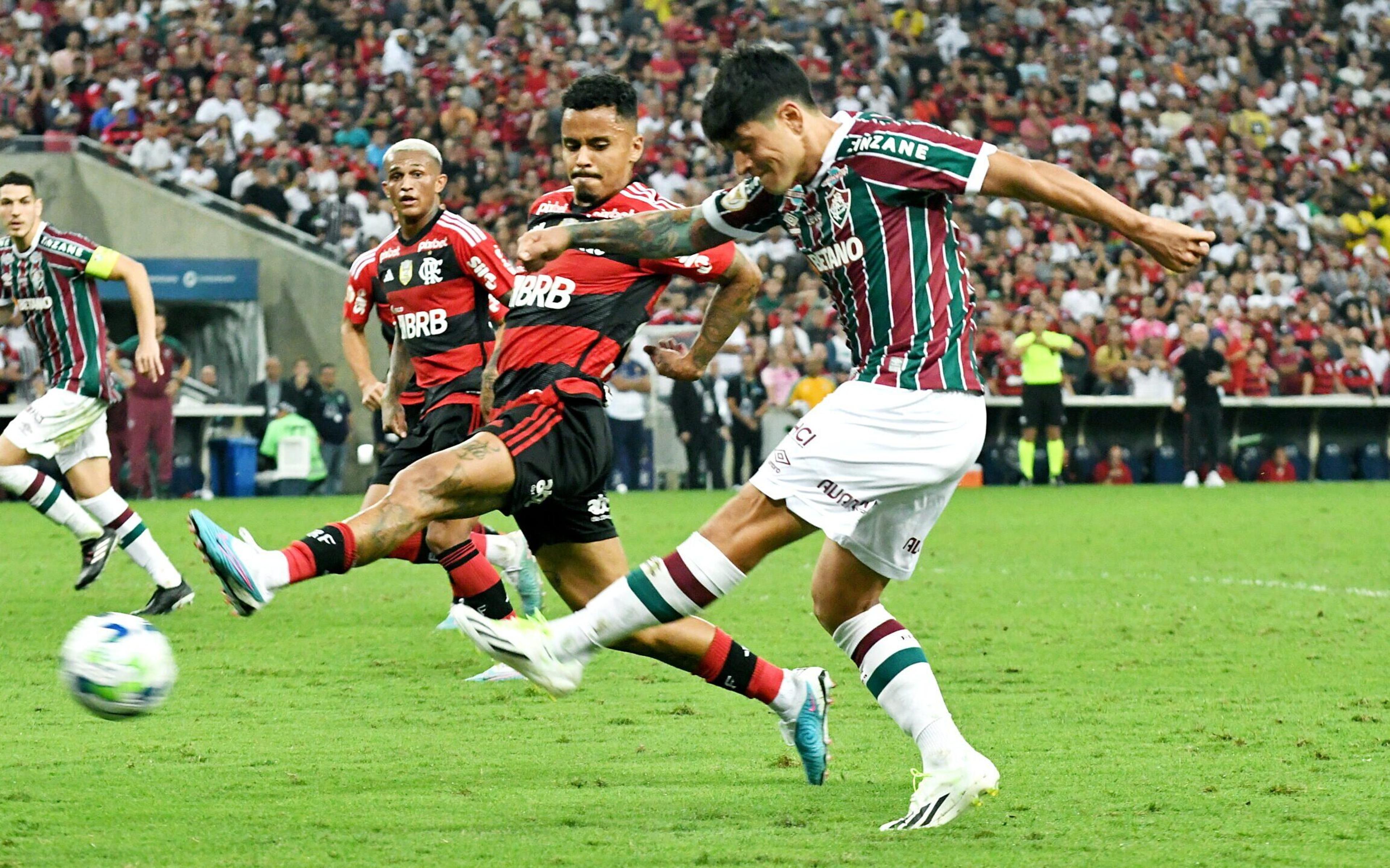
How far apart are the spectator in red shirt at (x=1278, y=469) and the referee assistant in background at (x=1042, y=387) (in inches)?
172

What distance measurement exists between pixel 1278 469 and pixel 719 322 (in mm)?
21514

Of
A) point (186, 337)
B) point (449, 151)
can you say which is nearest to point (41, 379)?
point (186, 337)

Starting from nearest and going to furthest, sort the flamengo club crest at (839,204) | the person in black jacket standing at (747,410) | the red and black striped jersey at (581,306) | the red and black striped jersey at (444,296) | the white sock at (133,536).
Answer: the flamengo club crest at (839,204)
the red and black striped jersey at (581,306)
the red and black striped jersey at (444,296)
the white sock at (133,536)
the person in black jacket standing at (747,410)

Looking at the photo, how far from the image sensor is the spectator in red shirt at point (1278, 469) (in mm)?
25812

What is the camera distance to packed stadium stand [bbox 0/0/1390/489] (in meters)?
25.2

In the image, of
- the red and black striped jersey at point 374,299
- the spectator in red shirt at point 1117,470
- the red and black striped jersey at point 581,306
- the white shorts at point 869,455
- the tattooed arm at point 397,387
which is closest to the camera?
the white shorts at point 869,455

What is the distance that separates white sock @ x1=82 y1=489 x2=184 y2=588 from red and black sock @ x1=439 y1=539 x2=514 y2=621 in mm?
3196

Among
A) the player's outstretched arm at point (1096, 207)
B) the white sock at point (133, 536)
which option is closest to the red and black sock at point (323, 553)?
the player's outstretched arm at point (1096, 207)

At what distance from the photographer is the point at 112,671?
16.5 feet

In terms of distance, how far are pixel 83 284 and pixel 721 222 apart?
6.38 meters

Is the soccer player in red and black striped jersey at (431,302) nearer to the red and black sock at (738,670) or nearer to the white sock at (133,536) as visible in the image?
the red and black sock at (738,670)

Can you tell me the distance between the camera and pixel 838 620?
5.26 metres

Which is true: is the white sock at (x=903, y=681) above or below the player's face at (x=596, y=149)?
below

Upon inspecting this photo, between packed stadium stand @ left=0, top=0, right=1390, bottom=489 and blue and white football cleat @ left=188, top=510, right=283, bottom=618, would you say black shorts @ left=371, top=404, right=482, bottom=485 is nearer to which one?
blue and white football cleat @ left=188, top=510, right=283, bottom=618
